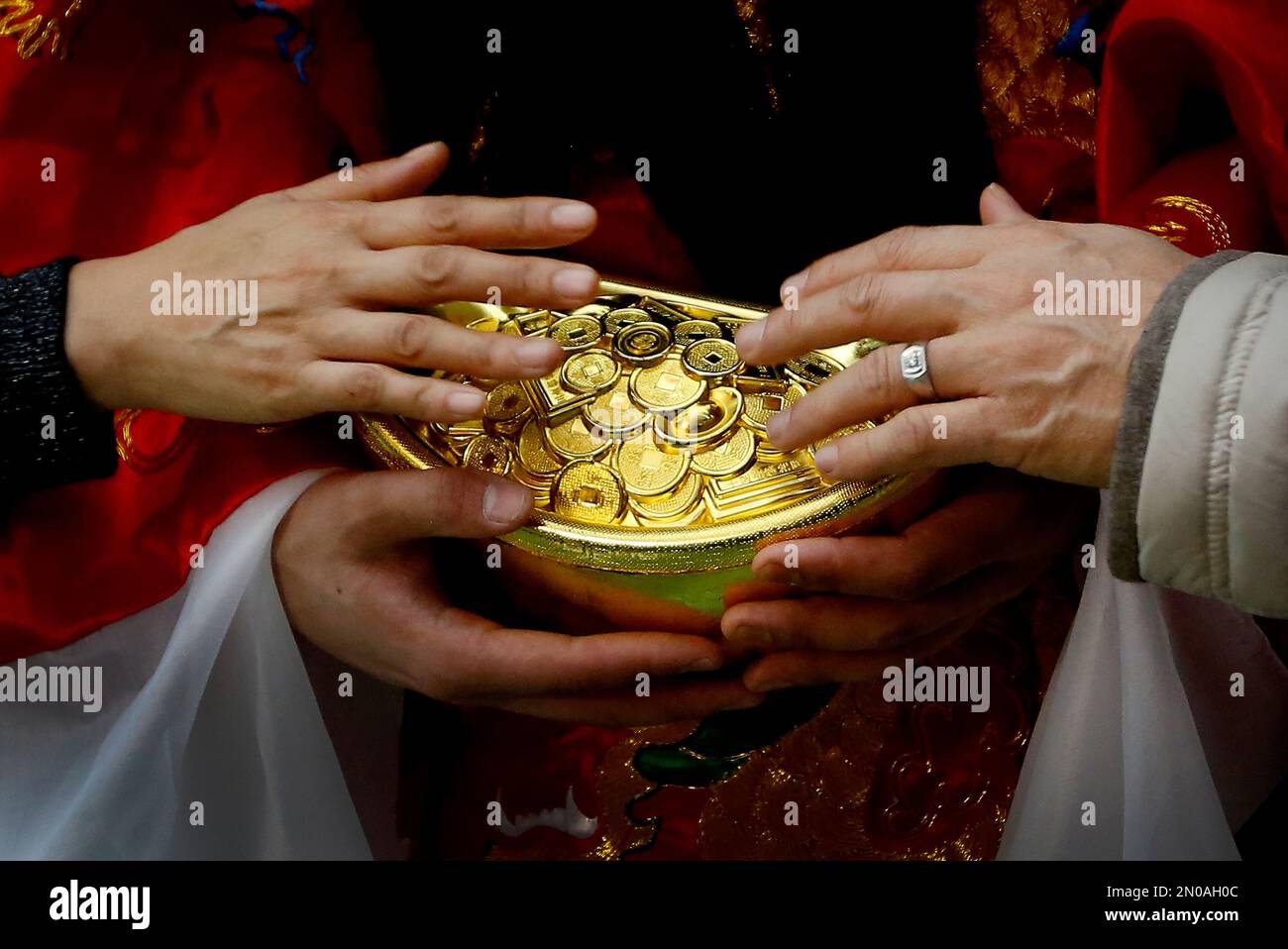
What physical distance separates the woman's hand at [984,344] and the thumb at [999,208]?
40mm

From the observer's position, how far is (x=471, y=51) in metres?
1.01

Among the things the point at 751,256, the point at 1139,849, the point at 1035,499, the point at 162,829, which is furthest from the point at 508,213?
the point at 1139,849

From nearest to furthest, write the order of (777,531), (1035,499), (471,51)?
1. (777,531)
2. (1035,499)
3. (471,51)

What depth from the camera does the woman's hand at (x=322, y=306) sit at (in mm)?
757

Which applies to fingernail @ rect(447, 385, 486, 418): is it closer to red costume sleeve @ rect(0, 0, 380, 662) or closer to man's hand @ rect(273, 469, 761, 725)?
man's hand @ rect(273, 469, 761, 725)

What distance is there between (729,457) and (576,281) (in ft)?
0.54

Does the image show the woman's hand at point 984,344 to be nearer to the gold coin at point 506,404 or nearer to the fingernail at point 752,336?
the fingernail at point 752,336

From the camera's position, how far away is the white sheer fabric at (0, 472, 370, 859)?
88cm

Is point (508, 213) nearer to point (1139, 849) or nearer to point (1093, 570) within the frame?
point (1093, 570)

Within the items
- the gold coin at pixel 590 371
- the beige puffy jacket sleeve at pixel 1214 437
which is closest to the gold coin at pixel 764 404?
the gold coin at pixel 590 371

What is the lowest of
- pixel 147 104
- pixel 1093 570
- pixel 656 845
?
pixel 656 845

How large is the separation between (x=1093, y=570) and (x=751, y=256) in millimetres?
427

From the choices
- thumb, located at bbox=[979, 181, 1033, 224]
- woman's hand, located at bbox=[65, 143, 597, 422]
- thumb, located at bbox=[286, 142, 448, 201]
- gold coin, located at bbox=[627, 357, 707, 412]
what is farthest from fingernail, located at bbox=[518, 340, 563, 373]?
thumb, located at bbox=[979, 181, 1033, 224]

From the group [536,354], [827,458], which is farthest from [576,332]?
[827,458]
